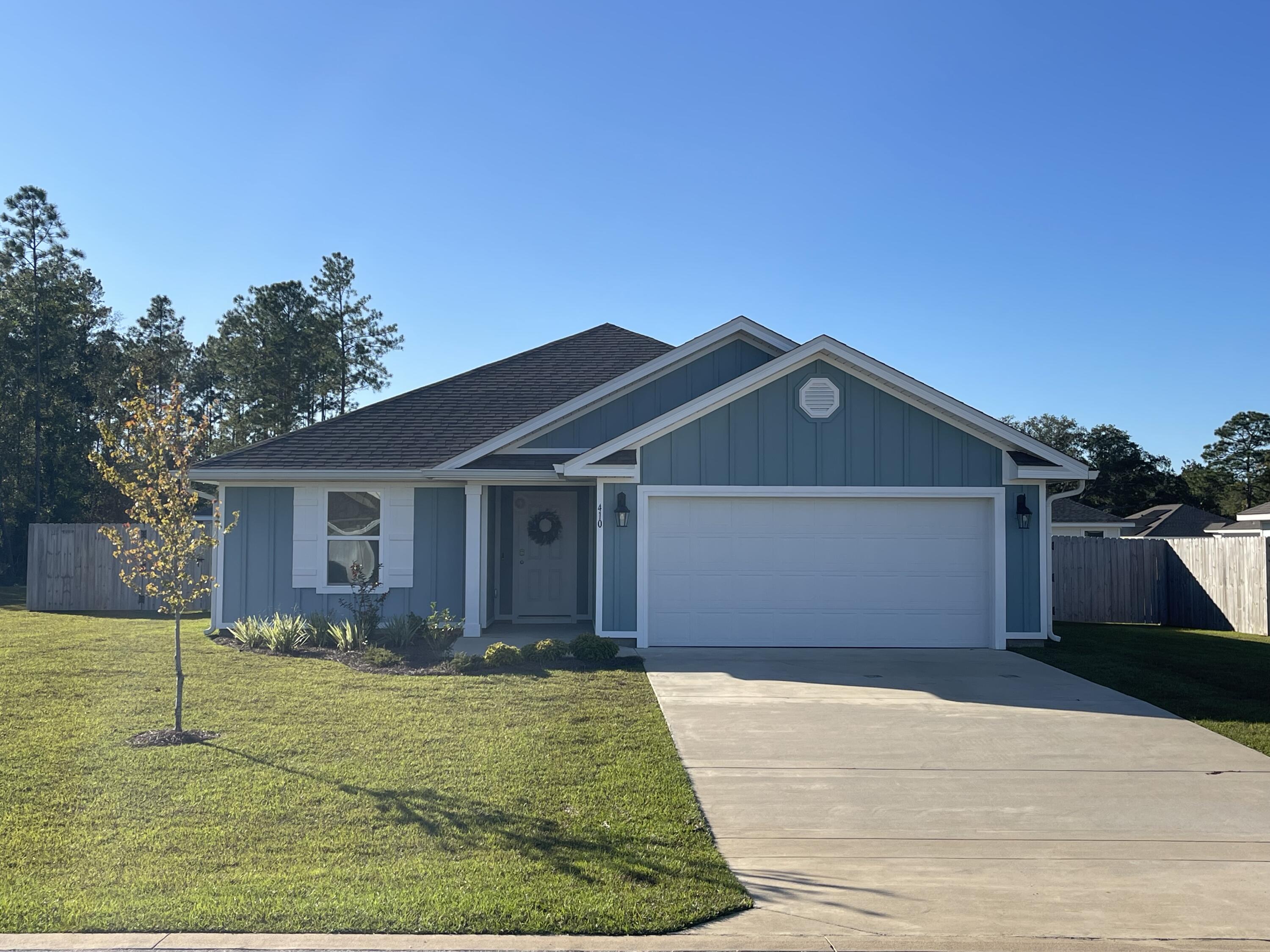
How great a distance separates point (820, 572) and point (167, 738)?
8456 millimetres

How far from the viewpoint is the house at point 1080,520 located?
32.3 m

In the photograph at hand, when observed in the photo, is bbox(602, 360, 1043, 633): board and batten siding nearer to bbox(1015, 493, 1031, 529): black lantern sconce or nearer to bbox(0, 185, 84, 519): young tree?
bbox(1015, 493, 1031, 529): black lantern sconce

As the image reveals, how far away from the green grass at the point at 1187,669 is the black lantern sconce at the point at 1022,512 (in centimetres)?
175

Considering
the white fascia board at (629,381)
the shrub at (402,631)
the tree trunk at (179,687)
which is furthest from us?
the white fascia board at (629,381)

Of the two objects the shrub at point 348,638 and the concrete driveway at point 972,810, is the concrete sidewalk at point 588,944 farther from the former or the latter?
the shrub at point 348,638

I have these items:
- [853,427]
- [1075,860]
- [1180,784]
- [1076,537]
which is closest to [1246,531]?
[1076,537]

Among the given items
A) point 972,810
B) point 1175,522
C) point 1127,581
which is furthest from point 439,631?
point 1175,522

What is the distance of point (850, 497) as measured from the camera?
1305cm

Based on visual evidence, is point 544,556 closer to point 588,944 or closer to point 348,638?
point 348,638

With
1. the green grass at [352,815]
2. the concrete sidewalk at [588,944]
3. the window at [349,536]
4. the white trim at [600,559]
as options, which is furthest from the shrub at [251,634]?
the concrete sidewalk at [588,944]

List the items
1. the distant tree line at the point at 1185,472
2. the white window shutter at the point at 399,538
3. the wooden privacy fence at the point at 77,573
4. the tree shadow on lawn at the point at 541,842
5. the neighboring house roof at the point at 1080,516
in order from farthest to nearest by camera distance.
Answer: the distant tree line at the point at 1185,472 → the neighboring house roof at the point at 1080,516 → the wooden privacy fence at the point at 77,573 → the white window shutter at the point at 399,538 → the tree shadow on lawn at the point at 541,842

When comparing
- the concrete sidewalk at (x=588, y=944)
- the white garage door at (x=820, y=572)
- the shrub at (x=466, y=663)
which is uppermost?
the white garage door at (x=820, y=572)

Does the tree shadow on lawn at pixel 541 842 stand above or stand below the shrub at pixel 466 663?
below

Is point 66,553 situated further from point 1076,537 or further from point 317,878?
point 1076,537
